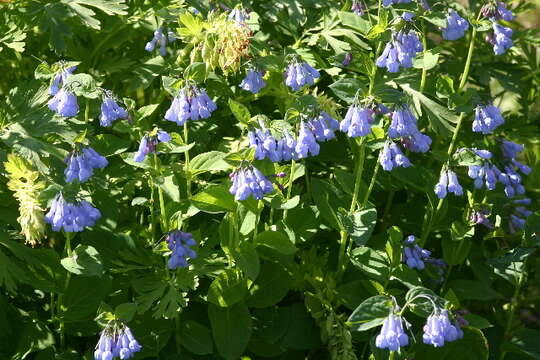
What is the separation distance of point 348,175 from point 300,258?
464mm

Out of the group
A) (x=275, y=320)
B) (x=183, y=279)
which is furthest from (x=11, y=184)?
(x=275, y=320)

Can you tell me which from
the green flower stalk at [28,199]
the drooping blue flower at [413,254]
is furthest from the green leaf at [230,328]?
the green flower stalk at [28,199]

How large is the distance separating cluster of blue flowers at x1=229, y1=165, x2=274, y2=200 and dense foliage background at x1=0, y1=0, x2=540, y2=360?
0.21ft

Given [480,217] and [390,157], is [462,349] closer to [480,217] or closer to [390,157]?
[480,217]

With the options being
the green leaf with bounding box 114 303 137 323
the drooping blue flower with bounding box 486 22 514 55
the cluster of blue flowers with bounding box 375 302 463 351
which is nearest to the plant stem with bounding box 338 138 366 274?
the cluster of blue flowers with bounding box 375 302 463 351

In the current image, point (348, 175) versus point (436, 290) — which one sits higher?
point (348, 175)

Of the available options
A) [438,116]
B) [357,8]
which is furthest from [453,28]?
[357,8]

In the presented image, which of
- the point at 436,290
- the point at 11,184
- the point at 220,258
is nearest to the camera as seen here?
the point at 11,184

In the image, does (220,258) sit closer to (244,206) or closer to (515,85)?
(244,206)

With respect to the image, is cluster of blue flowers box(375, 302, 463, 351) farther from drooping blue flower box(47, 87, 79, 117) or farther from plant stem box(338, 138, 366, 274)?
drooping blue flower box(47, 87, 79, 117)

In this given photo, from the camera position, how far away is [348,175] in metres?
3.24

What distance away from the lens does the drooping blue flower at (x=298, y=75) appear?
9.36 ft

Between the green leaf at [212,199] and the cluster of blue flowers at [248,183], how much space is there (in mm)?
281

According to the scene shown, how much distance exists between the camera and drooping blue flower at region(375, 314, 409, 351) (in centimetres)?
252
